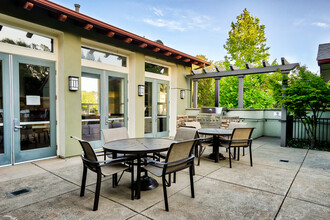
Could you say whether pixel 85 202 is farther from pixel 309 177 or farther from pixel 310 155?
pixel 310 155

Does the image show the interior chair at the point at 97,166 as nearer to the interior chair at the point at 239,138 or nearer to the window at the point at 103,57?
the interior chair at the point at 239,138

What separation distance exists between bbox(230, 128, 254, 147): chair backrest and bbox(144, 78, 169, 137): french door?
134 inches

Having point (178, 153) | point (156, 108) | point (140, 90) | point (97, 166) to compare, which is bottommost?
point (97, 166)

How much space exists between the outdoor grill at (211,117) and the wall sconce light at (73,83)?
4489 mm

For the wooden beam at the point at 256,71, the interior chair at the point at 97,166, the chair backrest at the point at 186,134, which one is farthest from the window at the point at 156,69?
the interior chair at the point at 97,166

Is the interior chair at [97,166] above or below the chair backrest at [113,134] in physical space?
below

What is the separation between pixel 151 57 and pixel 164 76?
1.05 m

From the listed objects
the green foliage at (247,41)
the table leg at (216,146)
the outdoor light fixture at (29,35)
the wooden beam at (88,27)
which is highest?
the green foliage at (247,41)

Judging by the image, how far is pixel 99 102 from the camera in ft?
17.5

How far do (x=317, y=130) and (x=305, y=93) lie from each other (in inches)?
78.6

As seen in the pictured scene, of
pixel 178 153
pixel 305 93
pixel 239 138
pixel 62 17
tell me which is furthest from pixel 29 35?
pixel 305 93

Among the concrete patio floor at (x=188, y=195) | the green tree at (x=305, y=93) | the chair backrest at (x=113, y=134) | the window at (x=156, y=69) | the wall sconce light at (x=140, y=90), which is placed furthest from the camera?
the window at (x=156, y=69)

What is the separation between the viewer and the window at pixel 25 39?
3812 millimetres

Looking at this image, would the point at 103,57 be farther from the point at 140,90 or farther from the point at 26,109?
the point at 26,109
